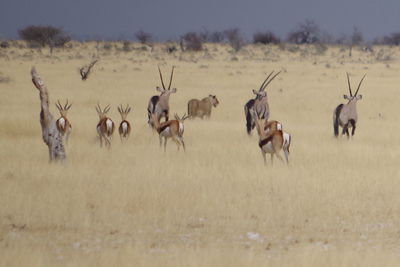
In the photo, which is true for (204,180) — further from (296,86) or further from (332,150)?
(296,86)

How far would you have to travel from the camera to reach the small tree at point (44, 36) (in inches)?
2537

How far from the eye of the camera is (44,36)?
65.9m

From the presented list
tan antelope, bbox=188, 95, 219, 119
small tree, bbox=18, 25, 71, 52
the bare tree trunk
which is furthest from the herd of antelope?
small tree, bbox=18, 25, 71, 52

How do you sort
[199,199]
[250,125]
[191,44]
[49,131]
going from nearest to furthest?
[199,199]
[49,131]
[250,125]
[191,44]

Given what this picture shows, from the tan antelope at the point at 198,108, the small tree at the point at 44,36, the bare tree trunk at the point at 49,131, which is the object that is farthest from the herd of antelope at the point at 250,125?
the small tree at the point at 44,36

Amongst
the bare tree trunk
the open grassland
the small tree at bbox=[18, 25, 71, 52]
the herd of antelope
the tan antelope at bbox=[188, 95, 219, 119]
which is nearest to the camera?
the open grassland

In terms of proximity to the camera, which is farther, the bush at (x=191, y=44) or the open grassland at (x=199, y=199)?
the bush at (x=191, y=44)

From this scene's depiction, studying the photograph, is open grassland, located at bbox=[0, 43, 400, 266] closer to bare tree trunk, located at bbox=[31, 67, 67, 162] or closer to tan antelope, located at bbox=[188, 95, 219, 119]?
bare tree trunk, located at bbox=[31, 67, 67, 162]

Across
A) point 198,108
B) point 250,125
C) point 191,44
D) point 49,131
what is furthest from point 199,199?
point 191,44

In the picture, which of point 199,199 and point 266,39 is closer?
point 199,199

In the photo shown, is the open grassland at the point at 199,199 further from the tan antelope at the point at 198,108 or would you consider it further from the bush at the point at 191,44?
the bush at the point at 191,44

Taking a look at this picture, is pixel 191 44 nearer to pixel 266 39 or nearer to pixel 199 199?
pixel 266 39

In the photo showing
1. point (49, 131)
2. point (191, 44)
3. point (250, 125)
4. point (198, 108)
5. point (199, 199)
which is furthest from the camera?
point (191, 44)

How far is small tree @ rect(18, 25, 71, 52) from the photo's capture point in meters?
64.4
